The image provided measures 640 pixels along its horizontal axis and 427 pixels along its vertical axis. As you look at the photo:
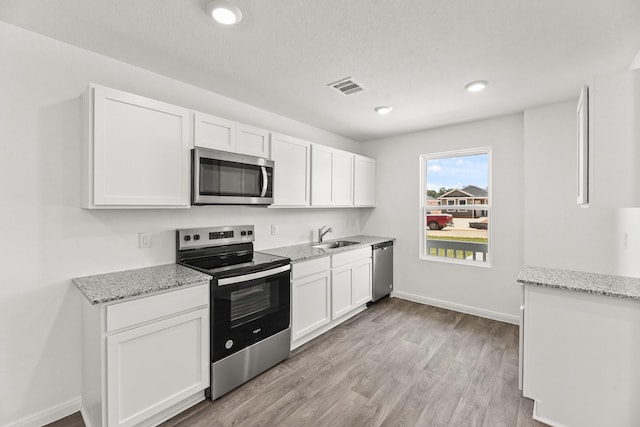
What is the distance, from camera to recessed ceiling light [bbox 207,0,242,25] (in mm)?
1561

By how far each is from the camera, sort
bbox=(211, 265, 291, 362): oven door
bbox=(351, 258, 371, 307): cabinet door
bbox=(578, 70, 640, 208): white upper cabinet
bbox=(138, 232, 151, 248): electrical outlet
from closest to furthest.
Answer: bbox=(578, 70, 640, 208): white upper cabinet, bbox=(211, 265, 291, 362): oven door, bbox=(138, 232, 151, 248): electrical outlet, bbox=(351, 258, 371, 307): cabinet door

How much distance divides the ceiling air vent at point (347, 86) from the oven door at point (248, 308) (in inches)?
69.0

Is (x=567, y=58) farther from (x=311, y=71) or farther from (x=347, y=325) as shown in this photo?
(x=347, y=325)

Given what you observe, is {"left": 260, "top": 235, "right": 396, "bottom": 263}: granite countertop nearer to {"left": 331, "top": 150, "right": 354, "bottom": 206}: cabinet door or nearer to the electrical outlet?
{"left": 331, "top": 150, "right": 354, "bottom": 206}: cabinet door

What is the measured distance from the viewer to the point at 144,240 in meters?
2.30

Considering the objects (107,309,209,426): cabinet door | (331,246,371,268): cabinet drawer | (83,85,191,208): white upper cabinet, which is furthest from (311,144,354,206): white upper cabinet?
(107,309,209,426): cabinet door

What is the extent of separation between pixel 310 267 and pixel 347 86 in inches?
71.7

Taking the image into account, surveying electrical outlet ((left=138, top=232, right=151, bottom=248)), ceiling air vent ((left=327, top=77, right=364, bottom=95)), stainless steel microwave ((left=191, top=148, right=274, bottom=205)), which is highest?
ceiling air vent ((left=327, top=77, right=364, bottom=95))

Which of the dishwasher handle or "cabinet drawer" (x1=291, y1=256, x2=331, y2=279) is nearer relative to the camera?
"cabinet drawer" (x1=291, y1=256, x2=331, y2=279)

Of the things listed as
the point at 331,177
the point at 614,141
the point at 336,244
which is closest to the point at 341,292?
the point at 336,244

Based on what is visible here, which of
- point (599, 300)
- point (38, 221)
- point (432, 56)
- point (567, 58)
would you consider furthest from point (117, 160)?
point (567, 58)

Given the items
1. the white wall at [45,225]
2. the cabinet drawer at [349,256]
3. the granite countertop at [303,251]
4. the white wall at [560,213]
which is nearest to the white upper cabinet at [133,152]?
the white wall at [45,225]

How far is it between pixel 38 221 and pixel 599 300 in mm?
3602

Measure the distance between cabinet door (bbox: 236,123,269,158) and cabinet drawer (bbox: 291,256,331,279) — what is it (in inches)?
46.2
